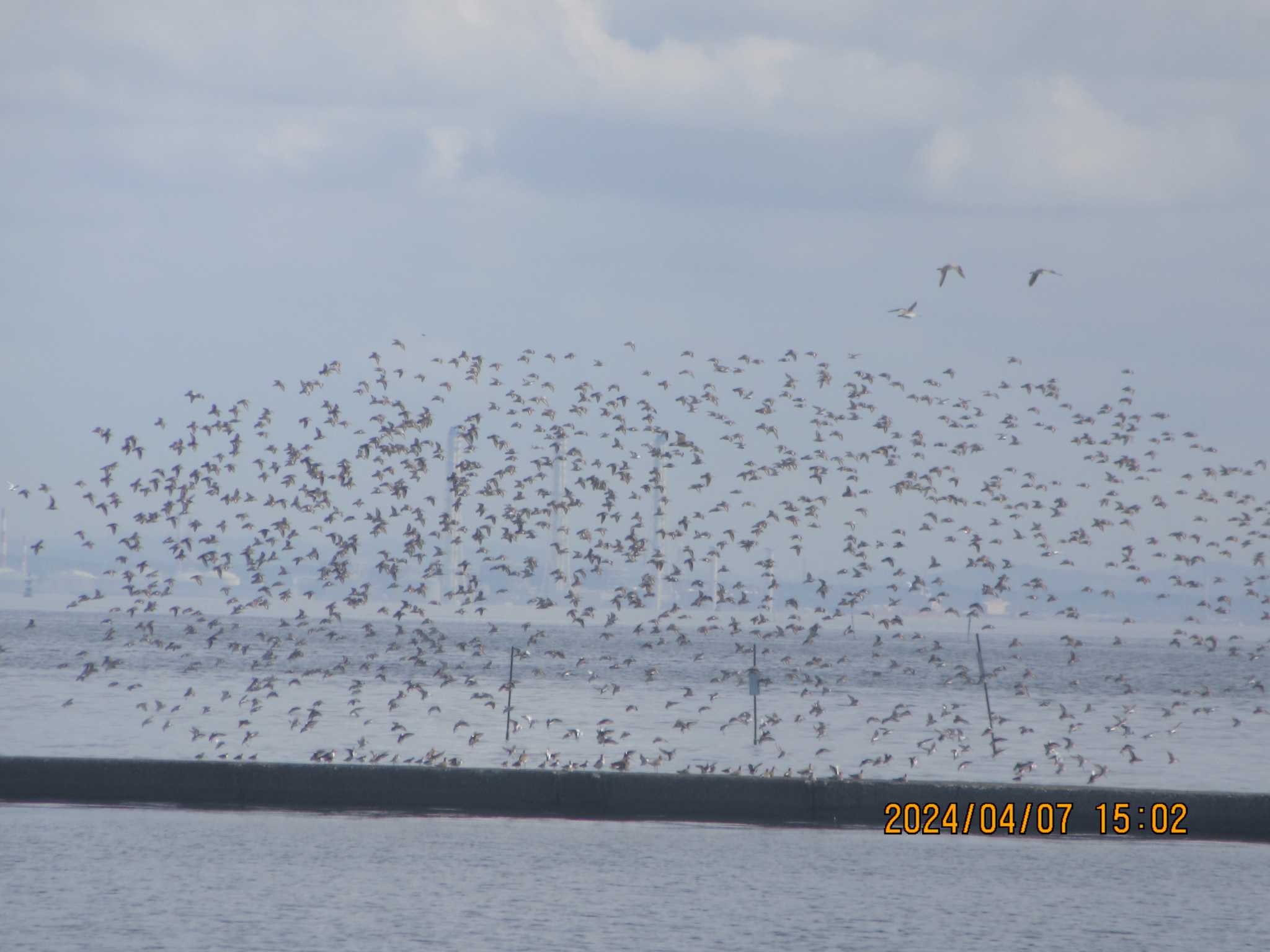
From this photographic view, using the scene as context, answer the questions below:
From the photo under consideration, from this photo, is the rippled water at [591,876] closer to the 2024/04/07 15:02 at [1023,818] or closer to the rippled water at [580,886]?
the rippled water at [580,886]

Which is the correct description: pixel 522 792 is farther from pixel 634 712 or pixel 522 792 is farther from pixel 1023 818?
pixel 634 712

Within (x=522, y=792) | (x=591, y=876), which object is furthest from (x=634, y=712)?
(x=591, y=876)

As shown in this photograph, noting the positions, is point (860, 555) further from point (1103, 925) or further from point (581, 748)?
point (1103, 925)

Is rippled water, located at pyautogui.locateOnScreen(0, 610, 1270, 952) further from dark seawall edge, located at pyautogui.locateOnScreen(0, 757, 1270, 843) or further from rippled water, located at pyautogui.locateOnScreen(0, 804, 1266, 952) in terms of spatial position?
dark seawall edge, located at pyautogui.locateOnScreen(0, 757, 1270, 843)

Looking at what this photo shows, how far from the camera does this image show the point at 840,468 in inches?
1454

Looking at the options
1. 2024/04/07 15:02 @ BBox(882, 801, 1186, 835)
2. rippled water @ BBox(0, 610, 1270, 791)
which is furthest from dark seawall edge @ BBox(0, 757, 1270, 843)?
rippled water @ BBox(0, 610, 1270, 791)

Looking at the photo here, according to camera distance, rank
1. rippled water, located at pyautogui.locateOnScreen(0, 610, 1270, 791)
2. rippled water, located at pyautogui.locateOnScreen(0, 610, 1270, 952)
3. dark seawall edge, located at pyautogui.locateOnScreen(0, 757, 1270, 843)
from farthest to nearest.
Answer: rippled water, located at pyautogui.locateOnScreen(0, 610, 1270, 791) < dark seawall edge, located at pyautogui.locateOnScreen(0, 757, 1270, 843) < rippled water, located at pyautogui.locateOnScreen(0, 610, 1270, 952)

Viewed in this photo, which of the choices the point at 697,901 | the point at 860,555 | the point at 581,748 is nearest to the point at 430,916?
the point at 697,901

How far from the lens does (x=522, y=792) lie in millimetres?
20297

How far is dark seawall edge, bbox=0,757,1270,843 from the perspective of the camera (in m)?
20.0

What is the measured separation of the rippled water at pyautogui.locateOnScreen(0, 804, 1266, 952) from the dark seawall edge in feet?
1.17

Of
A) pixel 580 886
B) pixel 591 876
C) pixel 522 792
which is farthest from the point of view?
pixel 522 792

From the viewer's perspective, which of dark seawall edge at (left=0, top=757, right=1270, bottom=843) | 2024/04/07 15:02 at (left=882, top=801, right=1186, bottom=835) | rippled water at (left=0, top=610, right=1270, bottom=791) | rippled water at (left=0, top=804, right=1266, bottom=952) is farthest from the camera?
rippled water at (left=0, top=610, right=1270, bottom=791)

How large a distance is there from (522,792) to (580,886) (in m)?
4.97
